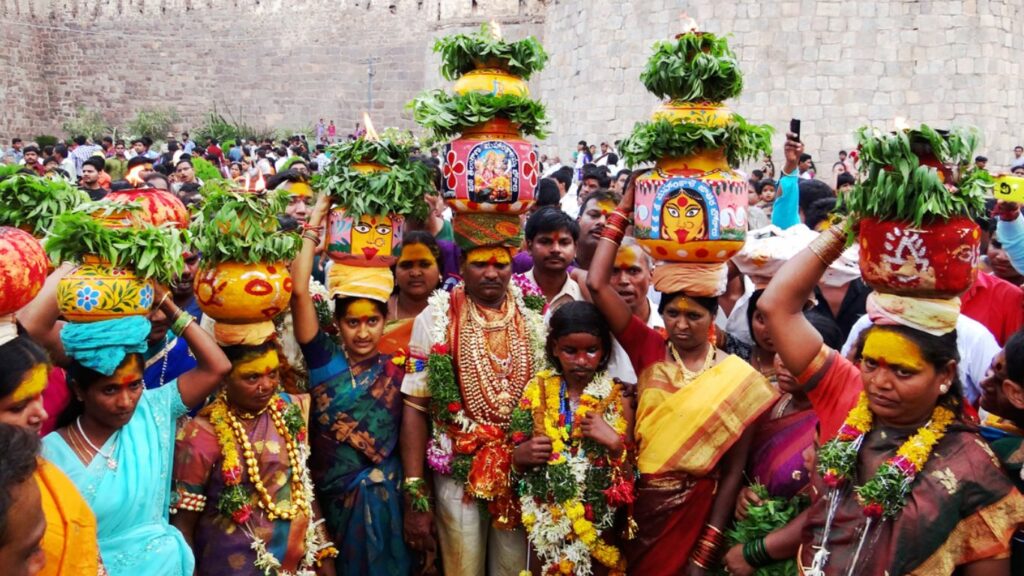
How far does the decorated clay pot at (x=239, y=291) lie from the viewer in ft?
12.9

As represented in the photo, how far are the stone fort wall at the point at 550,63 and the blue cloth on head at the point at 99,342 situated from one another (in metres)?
10.2

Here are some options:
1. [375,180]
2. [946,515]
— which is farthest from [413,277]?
[946,515]

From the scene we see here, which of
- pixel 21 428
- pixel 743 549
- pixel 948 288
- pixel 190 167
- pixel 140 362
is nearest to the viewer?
pixel 21 428

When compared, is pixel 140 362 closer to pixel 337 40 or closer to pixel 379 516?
pixel 379 516

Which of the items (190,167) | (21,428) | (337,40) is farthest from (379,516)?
(337,40)

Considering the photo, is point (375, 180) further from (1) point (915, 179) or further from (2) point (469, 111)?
(1) point (915, 179)

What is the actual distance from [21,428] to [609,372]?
8.50 feet

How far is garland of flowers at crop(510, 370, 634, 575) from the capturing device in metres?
4.28

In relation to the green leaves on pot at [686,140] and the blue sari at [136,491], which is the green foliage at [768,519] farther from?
the blue sari at [136,491]

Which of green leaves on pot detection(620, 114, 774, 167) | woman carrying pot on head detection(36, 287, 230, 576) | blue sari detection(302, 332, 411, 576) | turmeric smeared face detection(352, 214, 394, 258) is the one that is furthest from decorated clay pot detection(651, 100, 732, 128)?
woman carrying pot on head detection(36, 287, 230, 576)

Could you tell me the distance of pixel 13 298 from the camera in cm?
331

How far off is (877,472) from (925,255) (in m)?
0.72

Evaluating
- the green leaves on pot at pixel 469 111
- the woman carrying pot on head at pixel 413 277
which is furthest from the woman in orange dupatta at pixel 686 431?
the woman carrying pot on head at pixel 413 277

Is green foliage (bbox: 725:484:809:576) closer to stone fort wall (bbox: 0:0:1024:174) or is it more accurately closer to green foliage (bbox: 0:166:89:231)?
green foliage (bbox: 0:166:89:231)
